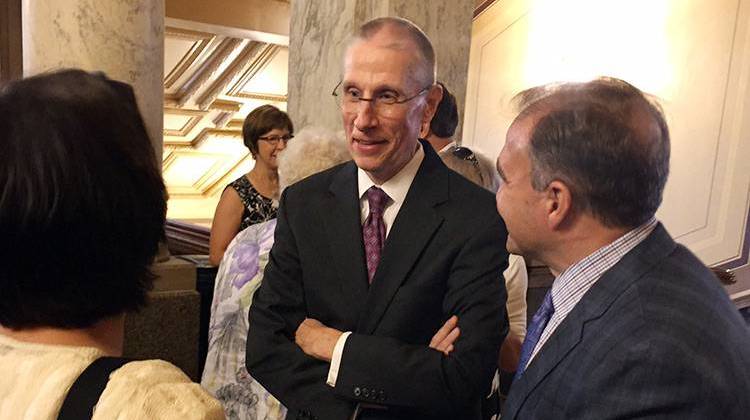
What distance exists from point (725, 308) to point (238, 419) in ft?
4.99

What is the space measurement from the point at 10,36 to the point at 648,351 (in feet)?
24.4

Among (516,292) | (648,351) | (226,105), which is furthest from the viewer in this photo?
(226,105)

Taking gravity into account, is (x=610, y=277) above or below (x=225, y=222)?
above

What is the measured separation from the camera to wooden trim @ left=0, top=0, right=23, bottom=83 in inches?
275

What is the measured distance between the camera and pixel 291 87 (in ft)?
12.0

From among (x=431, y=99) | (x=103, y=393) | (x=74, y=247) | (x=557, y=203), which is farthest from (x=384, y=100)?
(x=103, y=393)

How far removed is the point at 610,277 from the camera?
1.39 m

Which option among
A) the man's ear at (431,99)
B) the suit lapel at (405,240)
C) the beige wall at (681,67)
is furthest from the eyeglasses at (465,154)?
the beige wall at (681,67)

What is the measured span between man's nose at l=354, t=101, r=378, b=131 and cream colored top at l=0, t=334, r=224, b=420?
1017 mm

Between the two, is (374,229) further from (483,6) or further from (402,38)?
(483,6)

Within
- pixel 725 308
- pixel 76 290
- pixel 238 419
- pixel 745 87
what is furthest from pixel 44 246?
pixel 745 87

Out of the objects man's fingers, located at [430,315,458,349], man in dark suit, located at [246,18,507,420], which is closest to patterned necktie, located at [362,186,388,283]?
man in dark suit, located at [246,18,507,420]

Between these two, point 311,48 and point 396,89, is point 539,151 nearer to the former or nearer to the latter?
point 396,89

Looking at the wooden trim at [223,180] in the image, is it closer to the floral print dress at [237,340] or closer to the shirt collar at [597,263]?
the floral print dress at [237,340]
